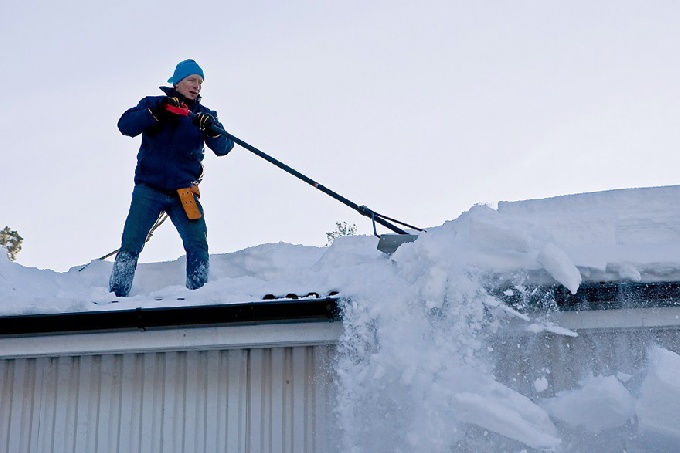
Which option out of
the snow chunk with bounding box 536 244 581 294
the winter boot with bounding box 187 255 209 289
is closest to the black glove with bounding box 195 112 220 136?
the winter boot with bounding box 187 255 209 289

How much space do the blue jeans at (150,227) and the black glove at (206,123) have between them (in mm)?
532

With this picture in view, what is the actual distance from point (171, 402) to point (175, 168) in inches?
75.9

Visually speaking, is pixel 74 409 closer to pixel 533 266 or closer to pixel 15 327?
pixel 15 327

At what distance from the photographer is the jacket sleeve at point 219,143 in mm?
5906

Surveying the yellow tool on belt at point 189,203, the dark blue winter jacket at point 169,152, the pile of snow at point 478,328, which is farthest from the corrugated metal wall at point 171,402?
the dark blue winter jacket at point 169,152

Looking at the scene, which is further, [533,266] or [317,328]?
[317,328]

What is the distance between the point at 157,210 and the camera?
5.83 meters

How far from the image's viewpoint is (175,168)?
5820mm

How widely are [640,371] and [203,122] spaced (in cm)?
342

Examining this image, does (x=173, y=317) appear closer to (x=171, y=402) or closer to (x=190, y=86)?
(x=171, y=402)

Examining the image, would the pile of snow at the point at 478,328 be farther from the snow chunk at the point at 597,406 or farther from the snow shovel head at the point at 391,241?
the snow shovel head at the point at 391,241

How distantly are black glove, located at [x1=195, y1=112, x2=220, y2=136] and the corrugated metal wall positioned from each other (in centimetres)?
186

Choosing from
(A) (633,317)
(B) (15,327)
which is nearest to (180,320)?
(B) (15,327)

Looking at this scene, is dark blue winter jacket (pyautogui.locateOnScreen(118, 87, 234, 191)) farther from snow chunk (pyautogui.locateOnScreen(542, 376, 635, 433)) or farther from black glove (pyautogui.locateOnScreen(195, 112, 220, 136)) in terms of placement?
snow chunk (pyautogui.locateOnScreen(542, 376, 635, 433))
